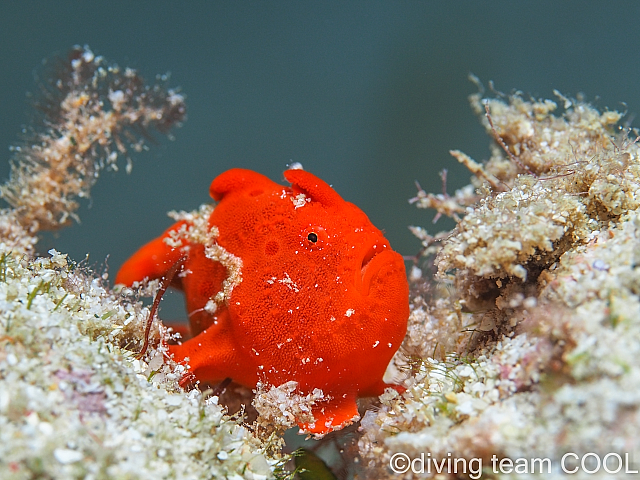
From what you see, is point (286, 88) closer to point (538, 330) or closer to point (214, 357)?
point (214, 357)

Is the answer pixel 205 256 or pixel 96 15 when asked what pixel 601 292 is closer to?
pixel 205 256

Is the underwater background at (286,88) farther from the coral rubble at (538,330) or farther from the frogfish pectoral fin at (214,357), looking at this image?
the frogfish pectoral fin at (214,357)

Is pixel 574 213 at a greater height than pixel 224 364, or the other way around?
pixel 574 213

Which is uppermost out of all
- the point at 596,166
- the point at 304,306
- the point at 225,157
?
the point at 225,157

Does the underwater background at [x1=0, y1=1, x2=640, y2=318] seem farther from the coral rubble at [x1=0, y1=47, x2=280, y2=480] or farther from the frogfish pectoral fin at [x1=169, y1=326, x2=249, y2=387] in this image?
the coral rubble at [x1=0, y1=47, x2=280, y2=480]

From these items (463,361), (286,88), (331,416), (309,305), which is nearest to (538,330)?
(463,361)

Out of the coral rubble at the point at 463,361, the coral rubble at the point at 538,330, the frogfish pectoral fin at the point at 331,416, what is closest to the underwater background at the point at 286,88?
the coral rubble at the point at 463,361

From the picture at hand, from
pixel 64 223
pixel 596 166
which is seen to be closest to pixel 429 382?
pixel 596 166

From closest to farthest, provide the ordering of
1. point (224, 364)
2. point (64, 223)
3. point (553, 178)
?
point (553, 178) < point (224, 364) < point (64, 223)
